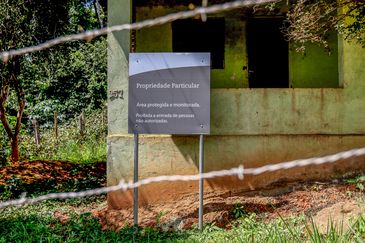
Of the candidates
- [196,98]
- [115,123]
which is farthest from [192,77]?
[115,123]

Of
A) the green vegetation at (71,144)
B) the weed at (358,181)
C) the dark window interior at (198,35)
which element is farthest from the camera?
the green vegetation at (71,144)

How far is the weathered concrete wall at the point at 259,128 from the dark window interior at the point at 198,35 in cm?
305

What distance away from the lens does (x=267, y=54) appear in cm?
1046

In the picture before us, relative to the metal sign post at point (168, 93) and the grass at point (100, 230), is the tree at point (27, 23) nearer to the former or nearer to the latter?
the grass at point (100, 230)

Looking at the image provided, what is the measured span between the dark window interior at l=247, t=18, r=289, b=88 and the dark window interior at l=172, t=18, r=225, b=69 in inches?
25.6

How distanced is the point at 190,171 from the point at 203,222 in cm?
107

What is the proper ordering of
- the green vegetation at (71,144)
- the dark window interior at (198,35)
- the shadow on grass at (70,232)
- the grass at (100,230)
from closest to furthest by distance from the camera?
the grass at (100,230) < the shadow on grass at (70,232) < the dark window interior at (198,35) < the green vegetation at (71,144)

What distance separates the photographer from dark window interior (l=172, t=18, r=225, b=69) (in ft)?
33.4

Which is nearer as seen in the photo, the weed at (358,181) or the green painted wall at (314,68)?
the weed at (358,181)

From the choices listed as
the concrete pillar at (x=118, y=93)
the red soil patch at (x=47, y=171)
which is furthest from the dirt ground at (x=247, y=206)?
the red soil patch at (x=47, y=171)

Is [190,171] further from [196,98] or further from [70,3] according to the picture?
[70,3]

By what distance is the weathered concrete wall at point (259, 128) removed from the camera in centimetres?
719

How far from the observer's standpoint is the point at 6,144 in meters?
14.3

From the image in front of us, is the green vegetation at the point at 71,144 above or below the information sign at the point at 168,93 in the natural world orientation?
below
